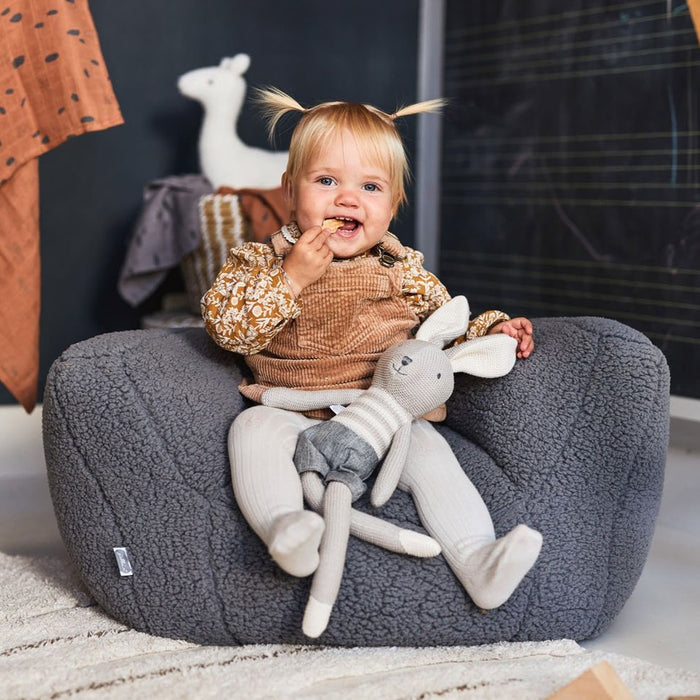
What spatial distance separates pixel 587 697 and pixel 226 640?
0.48 metres

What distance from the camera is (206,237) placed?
2197 millimetres

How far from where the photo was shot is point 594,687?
3.46ft

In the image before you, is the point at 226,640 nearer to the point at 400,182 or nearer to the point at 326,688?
the point at 326,688

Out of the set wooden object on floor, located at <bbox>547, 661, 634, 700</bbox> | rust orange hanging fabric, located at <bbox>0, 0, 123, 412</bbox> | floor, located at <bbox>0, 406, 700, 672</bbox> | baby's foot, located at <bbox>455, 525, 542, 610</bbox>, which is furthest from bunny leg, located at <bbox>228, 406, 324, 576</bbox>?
rust orange hanging fabric, located at <bbox>0, 0, 123, 412</bbox>

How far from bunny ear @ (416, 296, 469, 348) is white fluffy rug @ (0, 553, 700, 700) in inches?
18.6

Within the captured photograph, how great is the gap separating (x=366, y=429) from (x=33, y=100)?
0.95 metres

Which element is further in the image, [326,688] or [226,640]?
[226,640]

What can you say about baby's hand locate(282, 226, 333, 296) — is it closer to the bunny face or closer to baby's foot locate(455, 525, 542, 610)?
the bunny face

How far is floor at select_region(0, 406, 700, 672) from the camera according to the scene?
1.32 m

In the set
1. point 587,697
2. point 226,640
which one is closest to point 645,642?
point 587,697

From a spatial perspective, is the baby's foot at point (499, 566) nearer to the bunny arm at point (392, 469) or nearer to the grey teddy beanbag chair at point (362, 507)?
the grey teddy beanbag chair at point (362, 507)

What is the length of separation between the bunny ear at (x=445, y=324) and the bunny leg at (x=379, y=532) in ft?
1.07

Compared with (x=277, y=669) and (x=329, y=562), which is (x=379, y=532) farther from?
(x=277, y=669)

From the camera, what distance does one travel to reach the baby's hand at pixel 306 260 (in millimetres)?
1358
